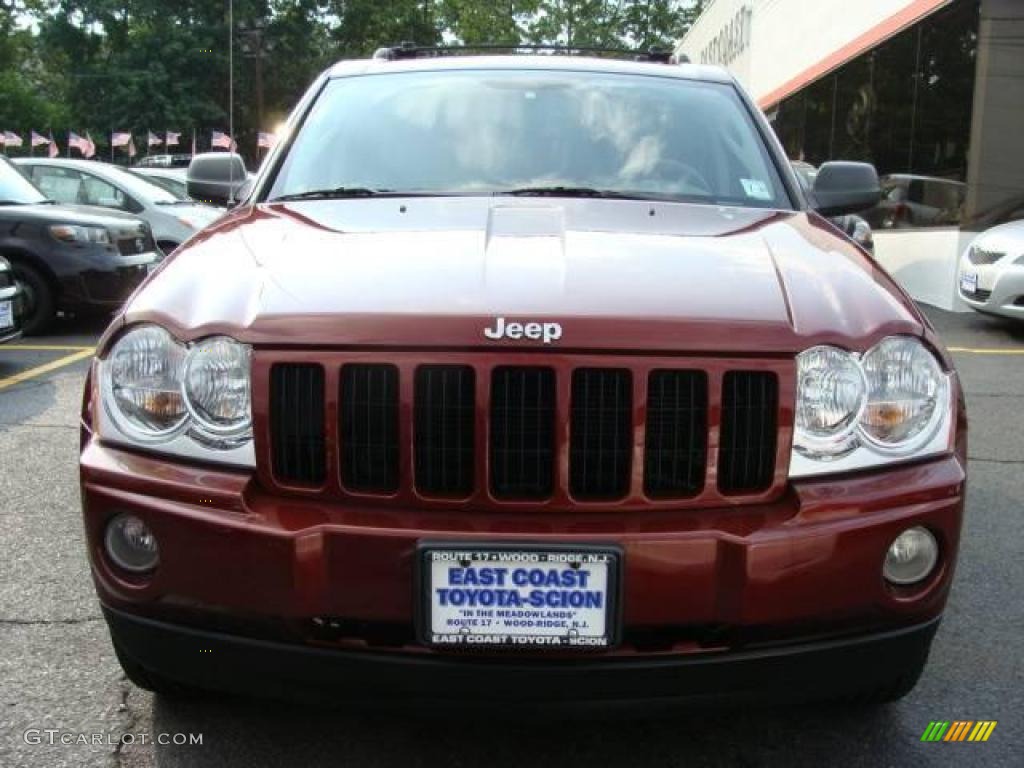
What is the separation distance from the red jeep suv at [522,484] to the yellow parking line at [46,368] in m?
5.22

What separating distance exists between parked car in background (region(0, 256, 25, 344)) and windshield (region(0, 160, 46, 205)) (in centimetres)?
210

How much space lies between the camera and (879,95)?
45.6ft

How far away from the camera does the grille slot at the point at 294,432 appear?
80.5 inches

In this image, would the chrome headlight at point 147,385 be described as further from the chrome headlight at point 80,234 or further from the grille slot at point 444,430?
the chrome headlight at point 80,234

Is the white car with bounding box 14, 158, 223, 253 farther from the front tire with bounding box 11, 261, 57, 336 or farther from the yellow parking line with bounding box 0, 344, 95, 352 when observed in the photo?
the yellow parking line with bounding box 0, 344, 95, 352

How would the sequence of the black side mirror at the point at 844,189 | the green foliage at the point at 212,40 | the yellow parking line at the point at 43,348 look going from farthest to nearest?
the green foliage at the point at 212,40 → the yellow parking line at the point at 43,348 → the black side mirror at the point at 844,189

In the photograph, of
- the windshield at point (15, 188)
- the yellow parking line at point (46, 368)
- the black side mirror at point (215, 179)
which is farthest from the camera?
the windshield at point (15, 188)

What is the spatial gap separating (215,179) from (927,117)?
10.4 metres

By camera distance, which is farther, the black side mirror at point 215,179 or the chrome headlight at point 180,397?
the black side mirror at point 215,179

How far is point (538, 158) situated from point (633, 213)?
575 millimetres

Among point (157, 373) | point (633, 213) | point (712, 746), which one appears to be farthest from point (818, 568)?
point (157, 373)

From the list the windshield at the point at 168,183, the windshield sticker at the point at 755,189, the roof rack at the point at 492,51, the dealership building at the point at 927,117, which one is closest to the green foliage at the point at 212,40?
the dealership building at the point at 927,117

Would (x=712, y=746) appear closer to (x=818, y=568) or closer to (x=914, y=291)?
(x=818, y=568)

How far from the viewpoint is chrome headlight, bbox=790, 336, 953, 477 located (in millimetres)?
2074
